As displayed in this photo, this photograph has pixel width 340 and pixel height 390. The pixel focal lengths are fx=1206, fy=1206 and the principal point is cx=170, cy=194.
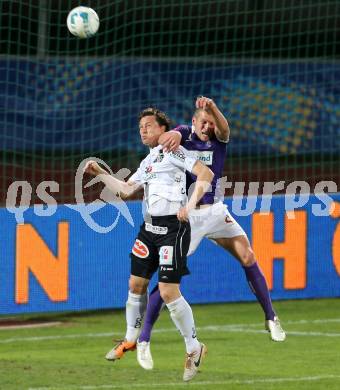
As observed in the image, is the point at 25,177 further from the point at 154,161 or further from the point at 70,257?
the point at 154,161

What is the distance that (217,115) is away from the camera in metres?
9.82

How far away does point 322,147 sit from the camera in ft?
76.3

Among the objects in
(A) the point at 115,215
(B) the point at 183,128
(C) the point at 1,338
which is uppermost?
(B) the point at 183,128

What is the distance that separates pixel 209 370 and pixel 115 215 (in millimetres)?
3708

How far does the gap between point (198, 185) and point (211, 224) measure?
1082 millimetres

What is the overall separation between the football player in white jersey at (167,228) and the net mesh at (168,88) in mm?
7767

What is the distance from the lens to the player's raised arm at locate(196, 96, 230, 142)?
30.8ft

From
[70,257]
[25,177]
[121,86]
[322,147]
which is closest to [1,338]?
[70,257]

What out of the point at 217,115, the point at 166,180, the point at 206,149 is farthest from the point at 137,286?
the point at 217,115

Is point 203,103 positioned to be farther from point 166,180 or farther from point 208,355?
point 208,355

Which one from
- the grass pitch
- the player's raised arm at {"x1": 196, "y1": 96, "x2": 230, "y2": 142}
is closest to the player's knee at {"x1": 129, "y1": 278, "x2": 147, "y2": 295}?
the grass pitch

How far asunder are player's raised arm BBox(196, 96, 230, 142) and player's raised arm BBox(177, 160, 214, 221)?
1.48 ft

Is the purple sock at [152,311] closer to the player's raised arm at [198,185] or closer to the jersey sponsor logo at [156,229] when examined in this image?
the jersey sponsor logo at [156,229]

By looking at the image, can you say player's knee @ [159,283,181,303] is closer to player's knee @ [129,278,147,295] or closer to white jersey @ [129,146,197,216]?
player's knee @ [129,278,147,295]
